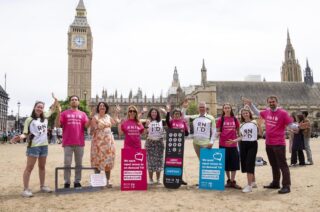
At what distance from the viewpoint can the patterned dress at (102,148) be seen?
7.57 m

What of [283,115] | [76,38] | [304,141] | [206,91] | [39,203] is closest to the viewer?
[39,203]

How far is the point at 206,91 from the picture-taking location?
73938mm

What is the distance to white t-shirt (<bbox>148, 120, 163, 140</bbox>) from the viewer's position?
317 inches

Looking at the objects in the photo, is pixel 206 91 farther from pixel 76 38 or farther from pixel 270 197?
pixel 270 197

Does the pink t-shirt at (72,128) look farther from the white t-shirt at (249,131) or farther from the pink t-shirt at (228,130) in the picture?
the white t-shirt at (249,131)

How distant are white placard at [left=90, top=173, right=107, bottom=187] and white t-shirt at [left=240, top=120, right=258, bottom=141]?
3.55 m


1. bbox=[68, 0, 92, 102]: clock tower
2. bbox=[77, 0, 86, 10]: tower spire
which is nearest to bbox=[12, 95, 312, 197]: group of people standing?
bbox=[68, 0, 92, 102]: clock tower

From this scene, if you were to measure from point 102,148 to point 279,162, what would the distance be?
14.0 feet

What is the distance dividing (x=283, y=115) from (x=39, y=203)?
5.81 metres

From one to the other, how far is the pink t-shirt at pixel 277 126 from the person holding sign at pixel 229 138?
2.61 feet


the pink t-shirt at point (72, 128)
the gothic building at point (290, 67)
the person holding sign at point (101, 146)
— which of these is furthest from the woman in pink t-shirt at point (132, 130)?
the gothic building at point (290, 67)

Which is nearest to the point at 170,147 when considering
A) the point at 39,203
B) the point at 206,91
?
the point at 39,203

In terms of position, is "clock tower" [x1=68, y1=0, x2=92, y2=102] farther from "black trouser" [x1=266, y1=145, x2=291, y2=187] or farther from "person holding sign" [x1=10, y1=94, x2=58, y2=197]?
"black trouser" [x1=266, y1=145, x2=291, y2=187]

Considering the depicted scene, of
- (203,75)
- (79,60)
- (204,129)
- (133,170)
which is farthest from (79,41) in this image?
(133,170)
